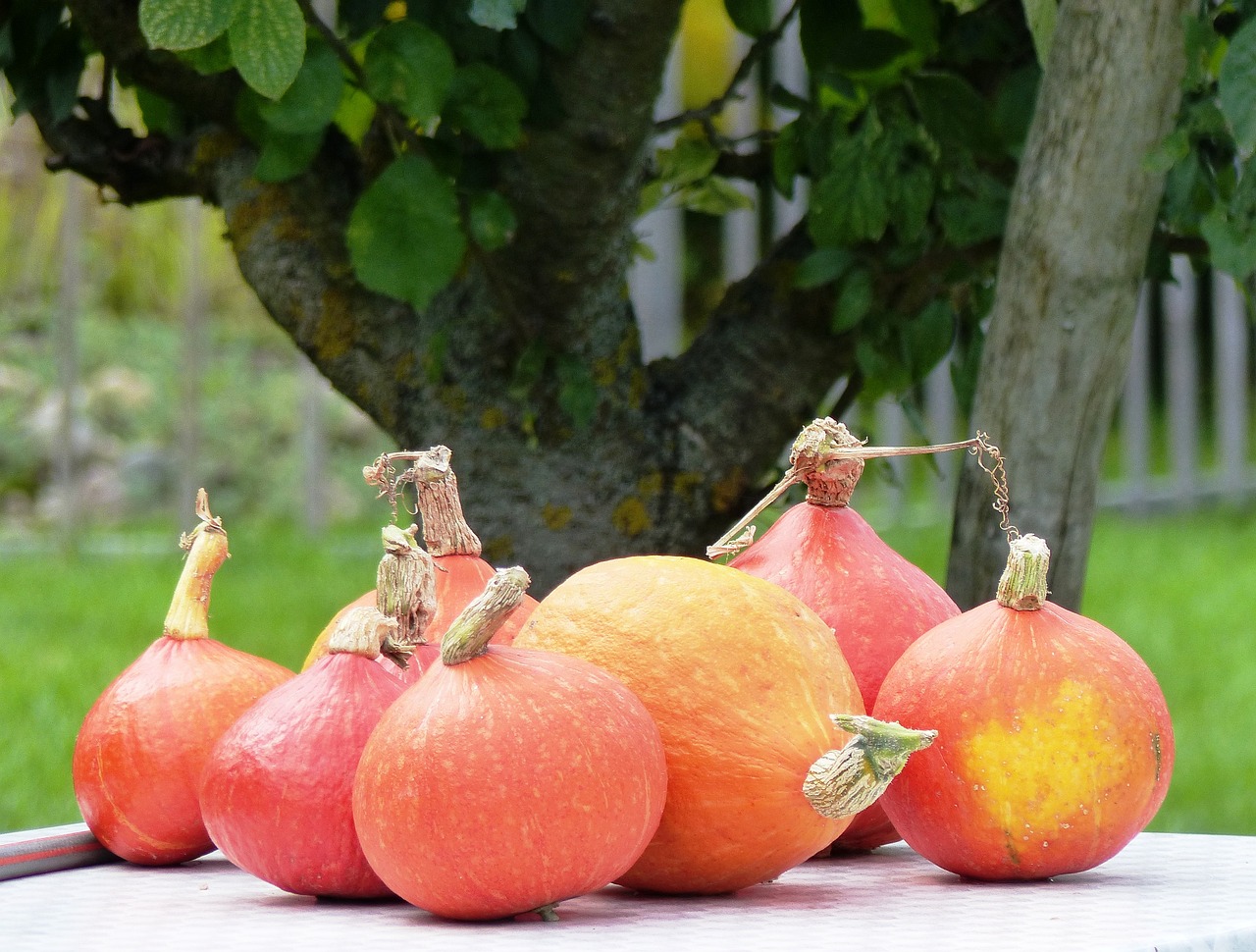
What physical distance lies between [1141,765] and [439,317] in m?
0.98

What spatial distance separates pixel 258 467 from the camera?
7797mm

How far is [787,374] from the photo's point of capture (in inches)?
68.6

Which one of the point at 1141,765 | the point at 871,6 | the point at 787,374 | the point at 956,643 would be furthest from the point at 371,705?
the point at 871,6

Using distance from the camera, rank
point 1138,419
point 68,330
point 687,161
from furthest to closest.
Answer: point 1138,419 < point 68,330 < point 687,161

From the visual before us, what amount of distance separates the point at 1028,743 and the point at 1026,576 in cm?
11

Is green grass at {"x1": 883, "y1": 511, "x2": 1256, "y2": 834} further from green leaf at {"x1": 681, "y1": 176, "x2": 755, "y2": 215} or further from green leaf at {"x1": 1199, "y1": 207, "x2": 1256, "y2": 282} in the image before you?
green leaf at {"x1": 1199, "y1": 207, "x2": 1256, "y2": 282}

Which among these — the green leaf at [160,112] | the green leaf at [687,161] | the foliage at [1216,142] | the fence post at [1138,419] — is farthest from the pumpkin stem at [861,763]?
the fence post at [1138,419]

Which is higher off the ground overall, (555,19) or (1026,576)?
(555,19)

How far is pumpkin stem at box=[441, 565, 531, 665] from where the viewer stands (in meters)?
0.83

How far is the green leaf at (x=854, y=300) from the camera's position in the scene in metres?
1.60

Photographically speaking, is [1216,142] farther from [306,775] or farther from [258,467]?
[258,467]

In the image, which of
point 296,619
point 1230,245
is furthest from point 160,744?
point 296,619

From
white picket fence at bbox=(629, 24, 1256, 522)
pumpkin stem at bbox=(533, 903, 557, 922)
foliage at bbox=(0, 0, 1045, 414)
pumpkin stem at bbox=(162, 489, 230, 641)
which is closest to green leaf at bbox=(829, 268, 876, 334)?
foliage at bbox=(0, 0, 1045, 414)

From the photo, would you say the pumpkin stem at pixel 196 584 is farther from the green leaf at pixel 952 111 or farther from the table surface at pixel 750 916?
the green leaf at pixel 952 111
